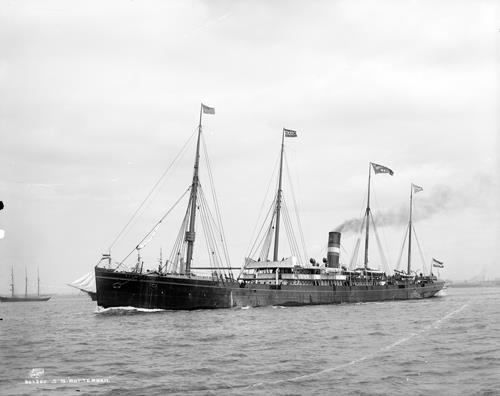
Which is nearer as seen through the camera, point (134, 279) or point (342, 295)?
point (134, 279)

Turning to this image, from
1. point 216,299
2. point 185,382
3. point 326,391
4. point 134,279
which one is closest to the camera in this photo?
point 326,391

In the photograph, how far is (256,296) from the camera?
195 ft

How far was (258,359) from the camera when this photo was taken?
24156 mm

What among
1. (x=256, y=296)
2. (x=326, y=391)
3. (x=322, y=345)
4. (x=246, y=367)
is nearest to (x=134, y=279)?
(x=256, y=296)

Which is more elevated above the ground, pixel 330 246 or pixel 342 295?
pixel 330 246

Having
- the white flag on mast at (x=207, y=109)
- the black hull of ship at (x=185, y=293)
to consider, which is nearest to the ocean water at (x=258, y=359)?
the black hull of ship at (x=185, y=293)

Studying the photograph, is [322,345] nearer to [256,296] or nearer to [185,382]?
[185,382]

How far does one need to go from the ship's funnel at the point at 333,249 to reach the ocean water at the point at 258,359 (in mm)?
34099

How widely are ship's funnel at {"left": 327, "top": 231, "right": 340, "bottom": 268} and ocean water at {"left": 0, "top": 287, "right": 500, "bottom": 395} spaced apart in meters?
34.1

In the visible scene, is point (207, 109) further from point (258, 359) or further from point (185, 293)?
point (258, 359)

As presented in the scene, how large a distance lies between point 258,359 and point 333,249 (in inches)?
2053

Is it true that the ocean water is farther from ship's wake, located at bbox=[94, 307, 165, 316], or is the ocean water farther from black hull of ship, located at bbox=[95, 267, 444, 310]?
black hull of ship, located at bbox=[95, 267, 444, 310]

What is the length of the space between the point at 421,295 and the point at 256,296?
127ft

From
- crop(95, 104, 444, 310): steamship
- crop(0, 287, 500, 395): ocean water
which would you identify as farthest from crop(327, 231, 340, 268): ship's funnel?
crop(0, 287, 500, 395): ocean water
